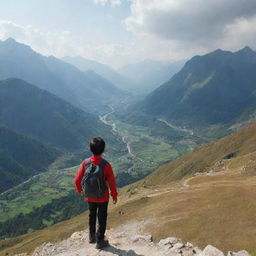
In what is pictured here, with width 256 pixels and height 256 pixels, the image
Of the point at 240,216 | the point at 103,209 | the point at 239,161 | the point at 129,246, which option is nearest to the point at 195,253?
the point at 129,246

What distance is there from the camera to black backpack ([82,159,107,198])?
56.3 ft

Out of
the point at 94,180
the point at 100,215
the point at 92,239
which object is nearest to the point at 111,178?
the point at 94,180

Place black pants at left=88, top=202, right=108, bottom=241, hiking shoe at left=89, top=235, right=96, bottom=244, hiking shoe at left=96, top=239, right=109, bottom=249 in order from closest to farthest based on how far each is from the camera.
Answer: black pants at left=88, top=202, right=108, bottom=241
hiking shoe at left=96, top=239, right=109, bottom=249
hiking shoe at left=89, top=235, right=96, bottom=244

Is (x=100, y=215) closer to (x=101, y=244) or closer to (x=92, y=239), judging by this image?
(x=101, y=244)

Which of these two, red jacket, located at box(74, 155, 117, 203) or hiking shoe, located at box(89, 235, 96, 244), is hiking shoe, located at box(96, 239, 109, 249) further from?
red jacket, located at box(74, 155, 117, 203)

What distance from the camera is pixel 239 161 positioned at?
13150 centimetres

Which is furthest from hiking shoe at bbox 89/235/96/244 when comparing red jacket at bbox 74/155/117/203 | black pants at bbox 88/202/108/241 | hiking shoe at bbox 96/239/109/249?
red jacket at bbox 74/155/117/203

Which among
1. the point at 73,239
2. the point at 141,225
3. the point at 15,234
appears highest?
the point at 73,239

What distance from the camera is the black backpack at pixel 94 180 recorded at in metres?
17.2

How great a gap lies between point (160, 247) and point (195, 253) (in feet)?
8.35

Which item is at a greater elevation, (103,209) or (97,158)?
(97,158)

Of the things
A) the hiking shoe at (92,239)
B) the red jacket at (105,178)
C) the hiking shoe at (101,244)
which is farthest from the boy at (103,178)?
the hiking shoe at (92,239)

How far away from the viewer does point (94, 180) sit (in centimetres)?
1722

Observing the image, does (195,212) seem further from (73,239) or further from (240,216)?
(73,239)
